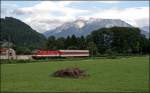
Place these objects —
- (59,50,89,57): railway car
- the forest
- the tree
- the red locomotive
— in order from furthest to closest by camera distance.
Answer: the forest
the tree
(59,50,89,57): railway car
the red locomotive

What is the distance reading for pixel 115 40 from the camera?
472 feet

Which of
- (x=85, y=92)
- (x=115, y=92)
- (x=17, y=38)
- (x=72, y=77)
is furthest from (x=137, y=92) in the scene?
(x=17, y=38)

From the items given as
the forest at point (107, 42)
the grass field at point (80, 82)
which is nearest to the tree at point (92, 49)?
the forest at point (107, 42)

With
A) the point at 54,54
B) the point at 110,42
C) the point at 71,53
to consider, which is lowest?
the point at 71,53

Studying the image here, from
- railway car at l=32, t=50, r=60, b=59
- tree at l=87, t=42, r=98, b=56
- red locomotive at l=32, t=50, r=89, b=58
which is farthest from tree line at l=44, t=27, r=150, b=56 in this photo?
railway car at l=32, t=50, r=60, b=59

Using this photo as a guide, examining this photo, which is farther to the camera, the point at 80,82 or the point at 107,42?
the point at 107,42

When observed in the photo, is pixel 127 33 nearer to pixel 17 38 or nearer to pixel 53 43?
pixel 53 43

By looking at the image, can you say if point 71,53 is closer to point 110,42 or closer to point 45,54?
point 45,54

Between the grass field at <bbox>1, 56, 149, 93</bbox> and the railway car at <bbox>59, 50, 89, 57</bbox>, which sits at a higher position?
the grass field at <bbox>1, 56, 149, 93</bbox>

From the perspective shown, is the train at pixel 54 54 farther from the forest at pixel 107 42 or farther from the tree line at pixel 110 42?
the tree line at pixel 110 42

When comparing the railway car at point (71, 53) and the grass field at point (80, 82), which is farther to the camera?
the railway car at point (71, 53)

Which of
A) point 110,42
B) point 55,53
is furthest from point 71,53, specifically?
point 110,42

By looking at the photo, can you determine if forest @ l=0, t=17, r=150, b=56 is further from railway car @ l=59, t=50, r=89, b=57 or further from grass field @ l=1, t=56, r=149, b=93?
grass field @ l=1, t=56, r=149, b=93

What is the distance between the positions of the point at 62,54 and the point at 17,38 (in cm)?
9331
